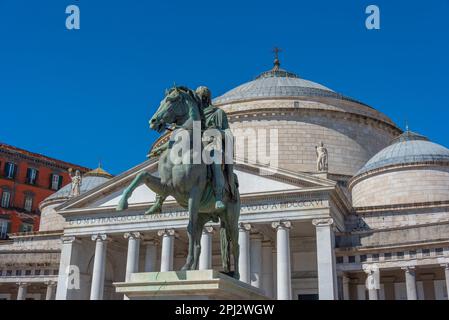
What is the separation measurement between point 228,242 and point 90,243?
94.6 feet

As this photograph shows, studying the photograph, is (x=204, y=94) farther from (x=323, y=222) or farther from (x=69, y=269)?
(x=69, y=269)

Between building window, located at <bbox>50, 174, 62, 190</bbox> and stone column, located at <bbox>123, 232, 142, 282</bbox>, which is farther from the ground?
building window, located at <bbox>50, 174, 62, 190</bbox>

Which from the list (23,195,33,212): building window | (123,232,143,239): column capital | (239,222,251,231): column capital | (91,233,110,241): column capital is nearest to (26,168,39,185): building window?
(23,195,33,212): building window

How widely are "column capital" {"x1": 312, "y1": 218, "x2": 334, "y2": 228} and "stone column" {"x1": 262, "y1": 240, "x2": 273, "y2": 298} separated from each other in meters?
4.82

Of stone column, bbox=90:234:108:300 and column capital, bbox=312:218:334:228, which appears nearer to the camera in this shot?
column capital, bbox=312:218:334:228

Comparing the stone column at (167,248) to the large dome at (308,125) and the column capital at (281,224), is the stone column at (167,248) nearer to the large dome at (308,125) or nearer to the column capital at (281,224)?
the column capital at (281,224)

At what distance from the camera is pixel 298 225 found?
3291 centimetres

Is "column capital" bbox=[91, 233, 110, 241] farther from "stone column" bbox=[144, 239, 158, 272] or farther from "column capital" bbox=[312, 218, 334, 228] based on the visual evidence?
"column capital" bbox=[312, 218, 334, 228]

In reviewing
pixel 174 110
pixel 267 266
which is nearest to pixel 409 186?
pixel 267 266

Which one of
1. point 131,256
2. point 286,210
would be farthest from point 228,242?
point 131,256

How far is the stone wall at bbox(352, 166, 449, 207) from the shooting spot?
115ft

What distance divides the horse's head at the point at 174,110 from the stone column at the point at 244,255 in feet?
70.9

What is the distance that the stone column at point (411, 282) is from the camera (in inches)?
1133

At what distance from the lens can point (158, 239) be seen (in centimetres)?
3628
